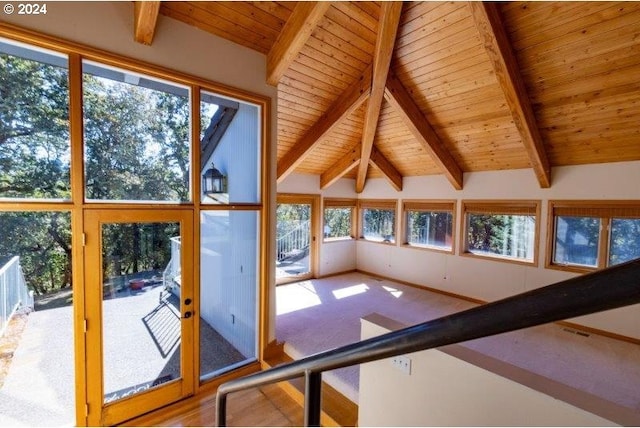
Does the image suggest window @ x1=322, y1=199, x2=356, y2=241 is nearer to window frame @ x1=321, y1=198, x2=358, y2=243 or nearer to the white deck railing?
window frame @ x1=321, y1=198, x2=358, y2=243

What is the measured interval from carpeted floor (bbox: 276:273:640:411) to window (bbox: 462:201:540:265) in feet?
3.49

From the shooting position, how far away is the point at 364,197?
732 centimetres

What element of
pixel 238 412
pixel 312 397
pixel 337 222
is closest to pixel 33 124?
pixel 312 397

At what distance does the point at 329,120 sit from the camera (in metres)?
4.45

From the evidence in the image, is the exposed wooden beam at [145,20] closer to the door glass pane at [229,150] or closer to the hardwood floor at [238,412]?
the door glass pane at [229,150]

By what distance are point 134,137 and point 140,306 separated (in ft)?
4.98

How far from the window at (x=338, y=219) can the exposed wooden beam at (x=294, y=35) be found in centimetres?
393

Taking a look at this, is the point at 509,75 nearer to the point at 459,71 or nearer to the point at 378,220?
the point at 459,71

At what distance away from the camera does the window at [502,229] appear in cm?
476

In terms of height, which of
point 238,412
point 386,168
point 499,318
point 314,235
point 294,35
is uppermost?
point 294,35

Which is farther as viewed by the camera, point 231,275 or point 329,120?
point 329,120

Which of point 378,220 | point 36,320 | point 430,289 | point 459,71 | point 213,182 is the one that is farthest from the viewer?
point 378,220

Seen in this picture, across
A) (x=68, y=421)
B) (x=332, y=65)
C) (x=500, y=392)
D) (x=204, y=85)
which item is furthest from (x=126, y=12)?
(x=500, y=392)

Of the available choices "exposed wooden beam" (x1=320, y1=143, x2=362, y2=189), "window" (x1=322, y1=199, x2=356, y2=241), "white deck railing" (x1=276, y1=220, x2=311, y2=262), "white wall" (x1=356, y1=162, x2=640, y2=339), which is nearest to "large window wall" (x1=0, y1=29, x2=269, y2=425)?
"exposed wooden beam" (x1=320, y1=143, x2=362, y2=189)
